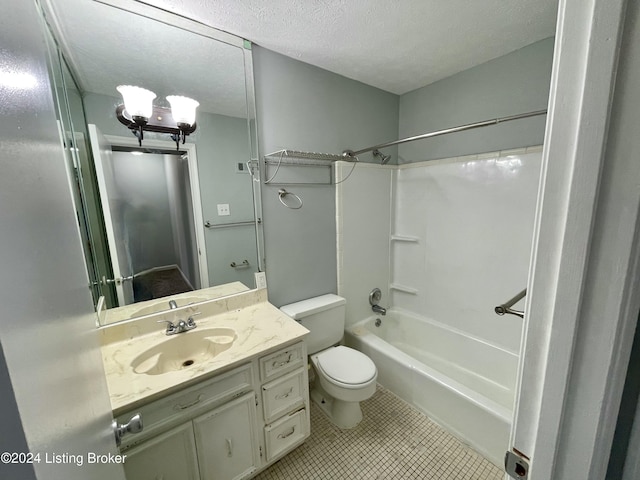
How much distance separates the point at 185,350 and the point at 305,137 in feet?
5.12

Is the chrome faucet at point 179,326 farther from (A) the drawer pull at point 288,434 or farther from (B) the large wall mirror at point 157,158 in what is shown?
(A) the drawer pull at point 288,434

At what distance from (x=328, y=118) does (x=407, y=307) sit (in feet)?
6.12

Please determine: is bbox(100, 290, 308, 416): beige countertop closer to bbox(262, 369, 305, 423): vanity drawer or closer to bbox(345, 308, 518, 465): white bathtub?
bbox(262, 369, 305, 423): vanity drawer

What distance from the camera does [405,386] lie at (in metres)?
1.89

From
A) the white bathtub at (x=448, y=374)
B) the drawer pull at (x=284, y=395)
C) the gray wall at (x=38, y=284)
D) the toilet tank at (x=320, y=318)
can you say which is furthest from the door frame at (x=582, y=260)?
the toilet tank at (x=320, y=318)

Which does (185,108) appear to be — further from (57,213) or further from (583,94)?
(583,94)

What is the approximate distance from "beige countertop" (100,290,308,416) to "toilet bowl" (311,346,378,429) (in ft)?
1.52

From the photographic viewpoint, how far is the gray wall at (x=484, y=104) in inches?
66.0

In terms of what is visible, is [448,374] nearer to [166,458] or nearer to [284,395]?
[284,395]

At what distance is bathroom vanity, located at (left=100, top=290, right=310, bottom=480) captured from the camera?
3.38 feet

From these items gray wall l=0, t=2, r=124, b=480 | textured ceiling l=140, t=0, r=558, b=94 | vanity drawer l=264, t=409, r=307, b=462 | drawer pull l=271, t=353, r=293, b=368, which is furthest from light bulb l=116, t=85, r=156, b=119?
vanity drawer l=264, t=409, r=307, b=462

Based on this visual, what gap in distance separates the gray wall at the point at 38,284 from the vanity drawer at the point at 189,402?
1.41 ft

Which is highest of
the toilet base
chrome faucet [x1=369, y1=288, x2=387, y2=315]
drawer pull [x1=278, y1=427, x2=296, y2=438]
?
chrome faucet [x1=369, y1=288, x2=387, y2=315]

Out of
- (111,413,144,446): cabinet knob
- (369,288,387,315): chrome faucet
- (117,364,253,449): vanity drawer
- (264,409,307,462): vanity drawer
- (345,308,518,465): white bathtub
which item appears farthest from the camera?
(369,288,387,315): chrome faucet
